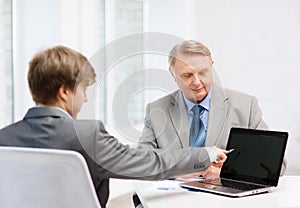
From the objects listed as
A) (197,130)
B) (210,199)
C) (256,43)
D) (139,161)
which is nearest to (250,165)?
(210,199)

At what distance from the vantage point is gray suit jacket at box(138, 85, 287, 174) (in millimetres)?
2230

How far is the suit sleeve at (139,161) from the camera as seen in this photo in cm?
147

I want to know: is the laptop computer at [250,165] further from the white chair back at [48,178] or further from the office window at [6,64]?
the office window at [6,64]

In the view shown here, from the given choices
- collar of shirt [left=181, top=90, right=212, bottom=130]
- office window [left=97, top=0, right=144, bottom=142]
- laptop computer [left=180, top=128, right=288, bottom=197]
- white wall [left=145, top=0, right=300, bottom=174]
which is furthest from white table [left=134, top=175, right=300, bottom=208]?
white wall [left=145, top=0, right=300, bottom=174]

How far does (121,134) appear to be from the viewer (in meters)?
2.06

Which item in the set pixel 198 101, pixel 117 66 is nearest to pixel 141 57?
pixel 117 66

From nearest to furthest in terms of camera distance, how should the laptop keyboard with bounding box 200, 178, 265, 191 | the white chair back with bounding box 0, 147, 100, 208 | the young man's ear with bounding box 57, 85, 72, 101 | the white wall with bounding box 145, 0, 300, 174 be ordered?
the white chair back with bounding box 0, 147, 100, 208 < the young man's ear with bounding box 57, 85, 72, 101 < the laptop keyboard with bounding box 200, 178, 265, 191 < the white wall with bounding box 145, 0, 300, 174

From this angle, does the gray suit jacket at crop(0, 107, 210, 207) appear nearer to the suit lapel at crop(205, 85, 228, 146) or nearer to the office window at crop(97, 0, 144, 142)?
the office window at crop(97, 0, 144, 142)

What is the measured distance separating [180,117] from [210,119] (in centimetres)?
13

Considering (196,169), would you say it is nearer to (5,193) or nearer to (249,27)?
(5,193)

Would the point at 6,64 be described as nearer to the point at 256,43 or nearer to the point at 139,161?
the point at 139,161

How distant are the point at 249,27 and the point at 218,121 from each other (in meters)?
1.09

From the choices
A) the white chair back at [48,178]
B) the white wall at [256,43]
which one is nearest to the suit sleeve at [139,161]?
the white chair back at [48,178]

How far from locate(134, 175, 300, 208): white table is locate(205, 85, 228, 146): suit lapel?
422 mm
